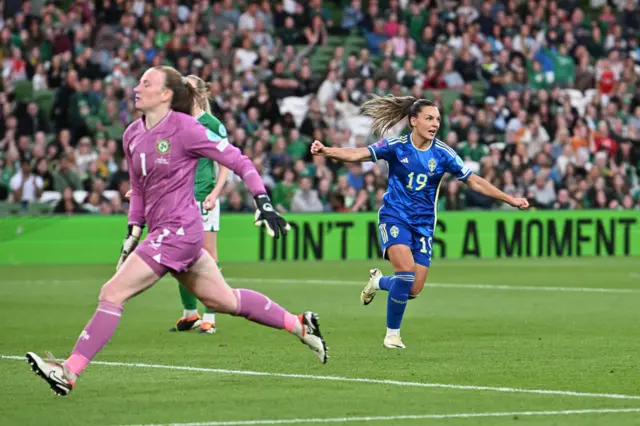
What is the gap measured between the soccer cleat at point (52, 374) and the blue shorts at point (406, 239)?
14.1ft

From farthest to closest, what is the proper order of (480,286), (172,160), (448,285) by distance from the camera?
(448,285)
(480,286)
(172,160)

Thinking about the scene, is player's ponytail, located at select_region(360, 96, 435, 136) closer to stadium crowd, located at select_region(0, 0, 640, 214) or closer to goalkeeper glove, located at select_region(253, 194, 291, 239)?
goalkeeper glove, located at select_region(253, 194, 291, 239)

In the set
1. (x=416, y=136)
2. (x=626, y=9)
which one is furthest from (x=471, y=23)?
(x=416, y=136)

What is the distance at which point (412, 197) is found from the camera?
12.0 metres

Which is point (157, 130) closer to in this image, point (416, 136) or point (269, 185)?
point (416, 136)

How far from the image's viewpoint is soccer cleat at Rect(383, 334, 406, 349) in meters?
11.8

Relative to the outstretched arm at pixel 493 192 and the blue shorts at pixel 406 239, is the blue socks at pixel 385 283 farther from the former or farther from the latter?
the outstretched arm at pixel 493 192

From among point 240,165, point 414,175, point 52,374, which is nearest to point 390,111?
point 414,175

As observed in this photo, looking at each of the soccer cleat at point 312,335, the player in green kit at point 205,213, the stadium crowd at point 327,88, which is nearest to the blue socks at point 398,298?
the player in green kit at point 205,213

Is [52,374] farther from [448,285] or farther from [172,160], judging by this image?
[448,285]

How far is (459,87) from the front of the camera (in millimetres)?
30672

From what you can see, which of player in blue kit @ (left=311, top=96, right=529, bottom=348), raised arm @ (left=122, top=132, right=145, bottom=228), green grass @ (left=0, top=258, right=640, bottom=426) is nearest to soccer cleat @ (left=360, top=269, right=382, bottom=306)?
green grass @ (left=0, top=258, right=640, bottom=426)

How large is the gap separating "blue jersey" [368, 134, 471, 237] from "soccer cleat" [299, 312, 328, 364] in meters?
2.74

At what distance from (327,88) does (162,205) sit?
66.4 feet
